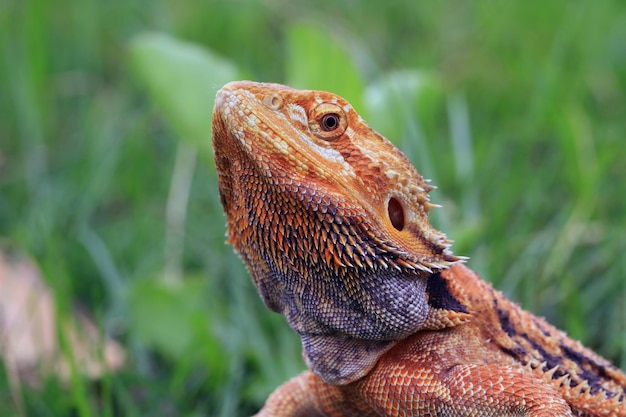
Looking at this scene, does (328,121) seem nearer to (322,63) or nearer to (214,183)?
(322,63)

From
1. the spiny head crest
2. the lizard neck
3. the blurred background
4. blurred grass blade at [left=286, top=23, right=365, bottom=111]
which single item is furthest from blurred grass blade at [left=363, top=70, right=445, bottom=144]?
the lizard neck

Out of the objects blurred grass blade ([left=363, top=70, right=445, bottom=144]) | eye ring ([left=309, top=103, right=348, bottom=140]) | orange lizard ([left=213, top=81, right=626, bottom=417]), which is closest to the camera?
orange lizard ([left=213, top=81, right=626, bottom=417])

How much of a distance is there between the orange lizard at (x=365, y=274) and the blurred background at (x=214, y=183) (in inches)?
63.4

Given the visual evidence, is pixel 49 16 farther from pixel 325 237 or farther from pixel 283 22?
pixel 325 237

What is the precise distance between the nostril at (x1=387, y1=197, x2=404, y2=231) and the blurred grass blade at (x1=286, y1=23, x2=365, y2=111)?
8.06 ft

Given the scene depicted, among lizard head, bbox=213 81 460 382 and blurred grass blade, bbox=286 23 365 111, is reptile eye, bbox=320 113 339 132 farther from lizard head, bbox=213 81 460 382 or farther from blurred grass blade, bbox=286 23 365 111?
blurred grass blade, bbox=286 23 365 111

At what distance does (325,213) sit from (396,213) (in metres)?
0.34

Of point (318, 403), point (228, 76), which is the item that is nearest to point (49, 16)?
point (228, 76)

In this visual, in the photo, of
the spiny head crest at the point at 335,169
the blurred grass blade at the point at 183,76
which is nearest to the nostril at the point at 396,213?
the spiny head crest at the point at 335,169

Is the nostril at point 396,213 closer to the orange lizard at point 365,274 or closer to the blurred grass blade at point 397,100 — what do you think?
the orange lizard at point 365,274

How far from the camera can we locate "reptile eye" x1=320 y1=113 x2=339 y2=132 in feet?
9.60

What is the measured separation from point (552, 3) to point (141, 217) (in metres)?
5.64

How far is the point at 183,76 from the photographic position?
19.1ft

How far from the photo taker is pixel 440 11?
10188 millimetres
